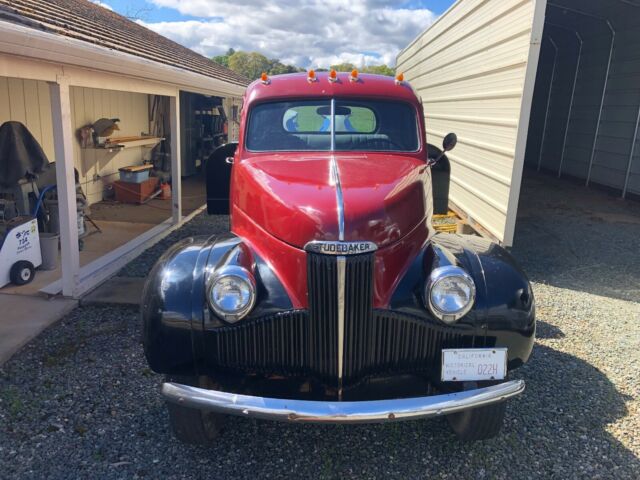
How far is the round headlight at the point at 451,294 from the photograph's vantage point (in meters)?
2.57

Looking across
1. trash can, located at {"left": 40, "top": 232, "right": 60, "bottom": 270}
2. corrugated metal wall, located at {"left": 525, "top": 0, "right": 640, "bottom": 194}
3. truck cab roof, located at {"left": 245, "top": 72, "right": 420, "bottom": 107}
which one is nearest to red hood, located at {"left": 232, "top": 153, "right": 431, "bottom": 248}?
truck cab roof, located at {"left": 245, "top": 72, "right": 420, "bottom": 107}

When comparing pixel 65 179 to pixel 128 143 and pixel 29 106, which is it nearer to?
pixel 29 106

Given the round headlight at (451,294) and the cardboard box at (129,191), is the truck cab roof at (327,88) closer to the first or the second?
the round headlight at (451,294)

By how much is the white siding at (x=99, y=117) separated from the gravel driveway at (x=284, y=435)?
5.18 m

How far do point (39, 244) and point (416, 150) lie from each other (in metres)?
4.17

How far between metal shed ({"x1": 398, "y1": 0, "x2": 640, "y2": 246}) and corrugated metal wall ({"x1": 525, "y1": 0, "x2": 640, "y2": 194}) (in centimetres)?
3

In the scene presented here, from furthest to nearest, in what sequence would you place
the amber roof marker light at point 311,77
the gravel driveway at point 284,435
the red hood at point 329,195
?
the amber roof marker light at point 311,77, the gravel driveway at point 284,435, the red hood at point 329,195

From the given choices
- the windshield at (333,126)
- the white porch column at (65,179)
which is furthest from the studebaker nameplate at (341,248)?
the white porch column at (65,179)

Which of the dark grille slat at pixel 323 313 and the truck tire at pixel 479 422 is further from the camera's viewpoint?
the truck tire at pixel 479 422

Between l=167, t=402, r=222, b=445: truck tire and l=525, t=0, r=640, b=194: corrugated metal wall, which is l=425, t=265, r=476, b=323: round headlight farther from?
l=525, t=0, r=640, b=194: corrugated metal wall


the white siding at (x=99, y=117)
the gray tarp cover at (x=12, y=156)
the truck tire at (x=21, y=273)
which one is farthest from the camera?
the white siding at (x=99, y=117)

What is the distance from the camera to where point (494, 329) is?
2637 mm

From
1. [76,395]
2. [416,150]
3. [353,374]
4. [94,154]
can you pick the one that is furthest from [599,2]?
[76,395]

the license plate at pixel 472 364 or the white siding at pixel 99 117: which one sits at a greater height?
the white siding at pixel 99 117
